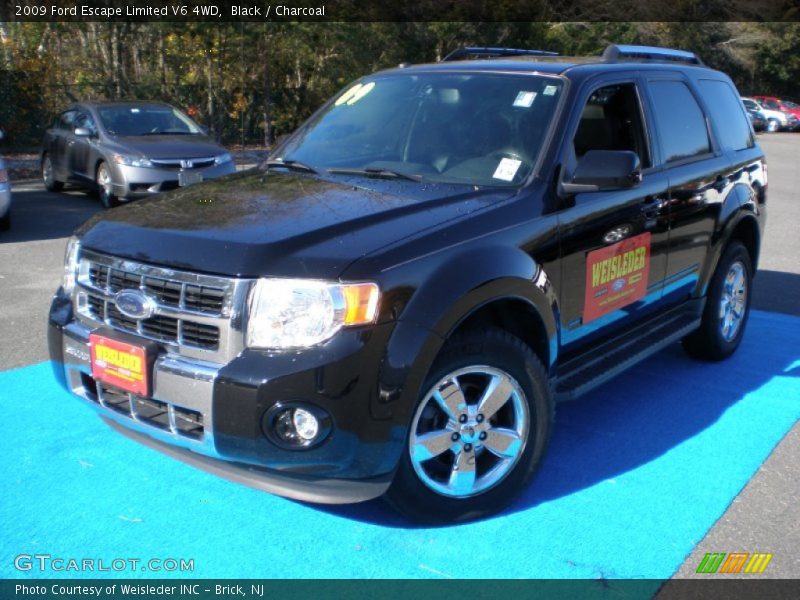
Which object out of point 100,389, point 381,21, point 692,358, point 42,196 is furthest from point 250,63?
point 100,389

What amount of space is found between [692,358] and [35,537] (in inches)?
175

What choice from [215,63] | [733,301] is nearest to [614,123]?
[733,301]

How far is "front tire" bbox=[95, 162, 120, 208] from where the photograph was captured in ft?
40.4

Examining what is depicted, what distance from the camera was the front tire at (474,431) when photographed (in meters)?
3.44

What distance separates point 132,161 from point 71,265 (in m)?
8.64

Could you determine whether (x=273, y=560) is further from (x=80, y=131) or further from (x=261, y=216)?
(x=80, y=131)

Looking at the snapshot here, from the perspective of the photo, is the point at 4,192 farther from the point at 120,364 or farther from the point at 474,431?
the point at 474,431

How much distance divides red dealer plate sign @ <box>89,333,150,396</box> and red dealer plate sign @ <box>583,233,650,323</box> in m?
2.16

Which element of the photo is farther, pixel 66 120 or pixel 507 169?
pixel 66 120

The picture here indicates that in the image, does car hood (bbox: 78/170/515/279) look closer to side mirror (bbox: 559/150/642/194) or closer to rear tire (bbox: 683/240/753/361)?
side mirror (bbox: 559/150/642/194)

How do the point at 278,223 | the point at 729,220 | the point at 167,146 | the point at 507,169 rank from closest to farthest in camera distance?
the point at 278,223
the point at 507,169
the point at 729,220
the point at 167,146

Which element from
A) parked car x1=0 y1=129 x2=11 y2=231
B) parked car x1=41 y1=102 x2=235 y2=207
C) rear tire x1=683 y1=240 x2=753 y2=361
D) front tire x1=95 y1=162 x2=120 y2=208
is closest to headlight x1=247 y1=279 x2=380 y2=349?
rear tire x1=683 y1=240 x2=753 y2=361

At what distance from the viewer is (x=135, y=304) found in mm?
3402

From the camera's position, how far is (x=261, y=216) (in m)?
3.63
